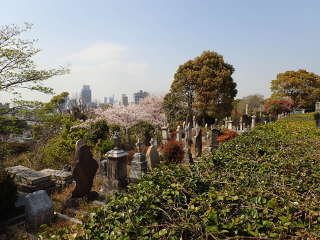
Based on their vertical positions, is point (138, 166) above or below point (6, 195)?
above

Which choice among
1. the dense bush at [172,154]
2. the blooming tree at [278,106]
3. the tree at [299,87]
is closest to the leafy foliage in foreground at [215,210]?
the dense bush at [172,154]

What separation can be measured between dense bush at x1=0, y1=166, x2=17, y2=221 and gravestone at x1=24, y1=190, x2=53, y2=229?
598 millimetres

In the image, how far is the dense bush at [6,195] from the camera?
5.28 meters

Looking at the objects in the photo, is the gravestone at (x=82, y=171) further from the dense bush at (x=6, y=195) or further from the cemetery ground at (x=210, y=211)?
the cemetery ground at (x=210, y=211)

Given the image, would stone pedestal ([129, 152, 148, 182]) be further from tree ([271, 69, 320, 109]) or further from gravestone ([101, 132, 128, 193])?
tree ([271, 69, 320, 109])

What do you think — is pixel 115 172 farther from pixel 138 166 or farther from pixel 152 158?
pixel 152 158

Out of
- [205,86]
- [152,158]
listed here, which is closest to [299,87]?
[205,86]

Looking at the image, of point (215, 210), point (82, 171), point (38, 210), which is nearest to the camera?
point (215, 210)

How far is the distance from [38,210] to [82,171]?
1426mm

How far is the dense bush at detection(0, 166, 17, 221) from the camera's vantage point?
208 inches

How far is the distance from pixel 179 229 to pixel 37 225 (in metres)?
4.58

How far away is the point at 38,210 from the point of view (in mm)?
5098

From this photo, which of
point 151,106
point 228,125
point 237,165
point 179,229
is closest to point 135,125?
point 151,106

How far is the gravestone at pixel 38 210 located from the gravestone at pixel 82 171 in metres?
0.91
